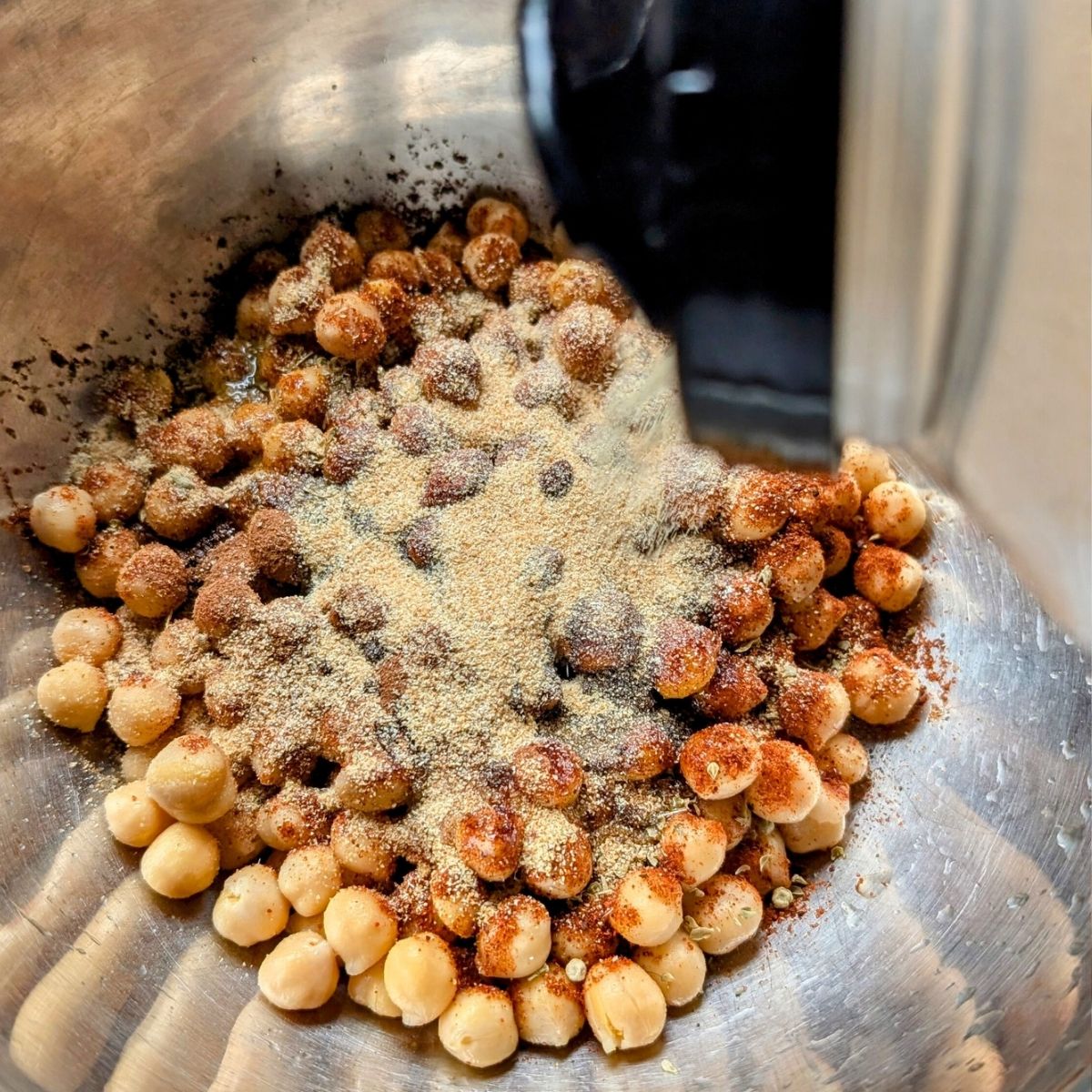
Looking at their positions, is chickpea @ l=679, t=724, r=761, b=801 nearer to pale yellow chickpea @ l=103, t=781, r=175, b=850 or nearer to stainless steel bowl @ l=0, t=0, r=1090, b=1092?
stainless steel bowl @ l=0, t=0, r=1090, b=1092

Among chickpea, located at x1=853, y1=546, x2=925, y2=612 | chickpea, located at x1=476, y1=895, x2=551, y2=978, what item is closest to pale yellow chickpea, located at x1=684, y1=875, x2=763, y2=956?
chickpea, located at x1=476, y1=895, x2=551, y2=978

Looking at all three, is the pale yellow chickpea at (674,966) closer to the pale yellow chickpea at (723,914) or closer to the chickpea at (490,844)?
the pale yellow chickpea at (723,914)

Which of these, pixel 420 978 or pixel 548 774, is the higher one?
pixel 548 774

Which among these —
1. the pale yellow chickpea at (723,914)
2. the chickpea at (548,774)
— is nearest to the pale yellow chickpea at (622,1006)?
the pale yellow chickpea at (723,914)

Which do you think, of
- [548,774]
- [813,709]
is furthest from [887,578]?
[548,774]

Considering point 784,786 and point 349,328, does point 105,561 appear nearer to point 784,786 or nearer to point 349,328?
point 349,328

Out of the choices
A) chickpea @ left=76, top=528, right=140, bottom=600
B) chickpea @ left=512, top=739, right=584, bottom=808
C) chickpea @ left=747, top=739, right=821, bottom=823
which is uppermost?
chickpea @ left=76, top=528, right=140, bottom=600
